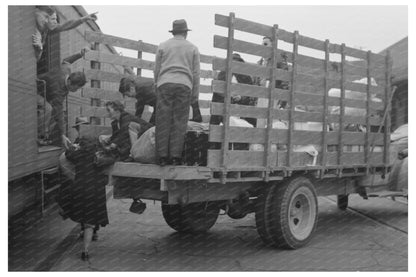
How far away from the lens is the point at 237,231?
7.20 m

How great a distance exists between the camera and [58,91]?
6.07 metres

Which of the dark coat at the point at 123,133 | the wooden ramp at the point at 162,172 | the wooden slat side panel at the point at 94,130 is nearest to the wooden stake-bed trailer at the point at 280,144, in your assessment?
the wooden ramp at the point at 162,172

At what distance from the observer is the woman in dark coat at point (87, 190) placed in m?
5.39

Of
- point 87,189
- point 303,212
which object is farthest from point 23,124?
point 303,212

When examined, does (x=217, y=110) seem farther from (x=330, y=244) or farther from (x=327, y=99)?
(x=330, y=244)

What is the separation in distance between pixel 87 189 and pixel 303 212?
8.90ft

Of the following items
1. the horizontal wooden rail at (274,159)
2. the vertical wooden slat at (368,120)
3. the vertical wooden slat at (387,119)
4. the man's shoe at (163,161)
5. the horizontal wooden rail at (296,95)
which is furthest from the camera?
the vertical wooden slat at (387,119)

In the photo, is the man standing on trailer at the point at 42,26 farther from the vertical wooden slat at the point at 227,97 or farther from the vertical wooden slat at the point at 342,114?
the vertical wooden slat at the point at 342,114

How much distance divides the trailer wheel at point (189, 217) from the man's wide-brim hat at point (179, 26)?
2269 millimetres

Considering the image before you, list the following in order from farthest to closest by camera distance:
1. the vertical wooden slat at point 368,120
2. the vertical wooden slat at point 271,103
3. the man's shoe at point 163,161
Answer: the vertical wooden slat at point 368,120 < the vertical wooden slat at point 271,103 < the man's shoe at point 163,161

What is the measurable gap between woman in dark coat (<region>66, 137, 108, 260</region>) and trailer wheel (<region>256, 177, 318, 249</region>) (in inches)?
71.9

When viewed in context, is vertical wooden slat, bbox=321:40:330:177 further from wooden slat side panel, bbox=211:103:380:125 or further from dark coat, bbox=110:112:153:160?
dark coat, bbox=110:112:153:160

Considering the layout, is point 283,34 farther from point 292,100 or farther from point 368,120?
point 368,120

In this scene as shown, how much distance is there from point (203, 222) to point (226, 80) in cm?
241
